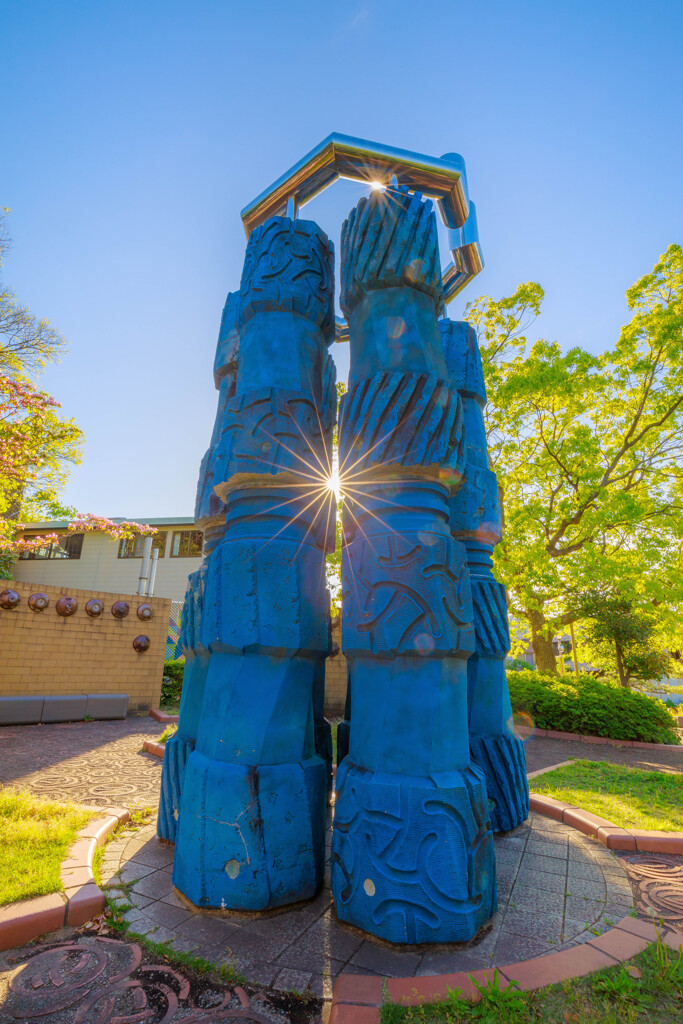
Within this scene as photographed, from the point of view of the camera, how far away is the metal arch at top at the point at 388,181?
2.93 meters

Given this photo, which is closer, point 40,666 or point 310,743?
point 310,743

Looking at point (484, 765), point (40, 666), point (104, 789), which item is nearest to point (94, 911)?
point (484, 765)

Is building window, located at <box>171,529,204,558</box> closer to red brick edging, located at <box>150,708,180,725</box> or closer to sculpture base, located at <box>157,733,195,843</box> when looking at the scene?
red brick edging, located at <box>150,708,180,725</box>

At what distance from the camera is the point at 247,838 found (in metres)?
2.07

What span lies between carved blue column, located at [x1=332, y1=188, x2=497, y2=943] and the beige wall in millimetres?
16454

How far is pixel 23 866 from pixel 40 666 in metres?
7.16

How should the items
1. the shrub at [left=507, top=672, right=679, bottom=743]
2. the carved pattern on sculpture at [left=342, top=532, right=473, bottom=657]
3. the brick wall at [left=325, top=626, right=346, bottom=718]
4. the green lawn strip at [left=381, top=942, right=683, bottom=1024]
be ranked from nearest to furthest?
the green lawn strip at [left=381, top=942, right=683, bottom=1024] < the carved pattern on sculpture at [left=342, top=532, right=473, bottom=657] < the shrub at [left=507, top=672, right=679, bottom=743] < the brick wall at [left=325, top=626, right=346, bottom=718]

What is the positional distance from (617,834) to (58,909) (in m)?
2.92

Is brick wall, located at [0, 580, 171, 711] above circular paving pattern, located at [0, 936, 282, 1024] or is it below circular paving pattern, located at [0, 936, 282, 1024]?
above

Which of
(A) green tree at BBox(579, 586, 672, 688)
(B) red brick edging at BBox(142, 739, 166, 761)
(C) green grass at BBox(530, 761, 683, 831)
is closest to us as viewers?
(C) green grass at BBox(530, 761, 683, 831)

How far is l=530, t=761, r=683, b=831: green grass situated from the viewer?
11.7 ft

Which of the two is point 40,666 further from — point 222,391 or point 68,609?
point 222,391

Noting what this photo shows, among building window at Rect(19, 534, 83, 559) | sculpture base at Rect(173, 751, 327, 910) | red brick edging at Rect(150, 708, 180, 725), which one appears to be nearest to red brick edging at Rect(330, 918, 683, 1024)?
sculpture base at Rect(173, 751, 327, 910)

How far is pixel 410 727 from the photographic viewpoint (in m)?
2.04
